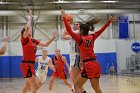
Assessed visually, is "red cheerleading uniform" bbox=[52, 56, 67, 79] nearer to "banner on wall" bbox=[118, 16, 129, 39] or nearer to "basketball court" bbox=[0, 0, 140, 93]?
"basketball court" bbox=[0, 0, 140, 93]

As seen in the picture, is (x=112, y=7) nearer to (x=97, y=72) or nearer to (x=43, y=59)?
(x=43, y=59)

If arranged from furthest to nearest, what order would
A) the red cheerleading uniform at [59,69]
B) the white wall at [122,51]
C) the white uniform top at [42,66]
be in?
the white wall at [122,51], the red cheerleading uniform at [59,69], the white uniform top at [42,66]

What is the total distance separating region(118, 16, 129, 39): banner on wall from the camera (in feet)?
97.2

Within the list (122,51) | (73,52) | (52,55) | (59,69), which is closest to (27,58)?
(73,52)

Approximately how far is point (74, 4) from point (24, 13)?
515cm

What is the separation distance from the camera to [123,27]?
29.6 metres

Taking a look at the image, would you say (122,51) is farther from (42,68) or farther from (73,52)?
(73,52)

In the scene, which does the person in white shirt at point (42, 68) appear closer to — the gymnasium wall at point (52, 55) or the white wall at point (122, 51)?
the gymnasium wall at point (52, 55)

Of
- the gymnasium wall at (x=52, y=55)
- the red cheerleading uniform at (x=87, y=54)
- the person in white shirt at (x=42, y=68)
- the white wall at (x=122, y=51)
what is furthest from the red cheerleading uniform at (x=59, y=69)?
the white wall at (x=122, y=51)

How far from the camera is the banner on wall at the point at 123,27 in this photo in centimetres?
2962

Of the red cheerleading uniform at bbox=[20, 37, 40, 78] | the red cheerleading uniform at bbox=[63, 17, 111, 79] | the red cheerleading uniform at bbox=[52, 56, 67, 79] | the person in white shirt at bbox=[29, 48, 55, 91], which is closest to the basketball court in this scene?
the red cheerleading uniform at bbox=[52, 56, 67, 79]

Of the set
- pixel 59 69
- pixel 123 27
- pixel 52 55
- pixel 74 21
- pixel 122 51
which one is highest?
pixel 74 21

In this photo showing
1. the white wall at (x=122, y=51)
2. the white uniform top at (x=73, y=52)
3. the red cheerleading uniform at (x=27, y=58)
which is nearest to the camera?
the red cheerleading uniform at (x=27, y=58)

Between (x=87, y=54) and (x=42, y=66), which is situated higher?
(x=87, y=54)
